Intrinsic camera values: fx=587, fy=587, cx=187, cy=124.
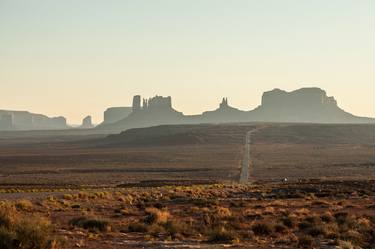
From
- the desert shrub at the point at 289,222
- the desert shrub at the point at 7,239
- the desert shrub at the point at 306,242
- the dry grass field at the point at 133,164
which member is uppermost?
the desert shrub at the point at 7,239

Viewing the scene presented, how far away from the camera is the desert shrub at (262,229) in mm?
19348

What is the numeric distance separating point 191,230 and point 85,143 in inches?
5479

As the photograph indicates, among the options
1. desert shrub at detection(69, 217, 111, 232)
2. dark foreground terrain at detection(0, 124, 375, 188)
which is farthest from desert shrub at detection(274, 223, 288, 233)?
dark foreground terrain at detection(0, 124, 375, 188)

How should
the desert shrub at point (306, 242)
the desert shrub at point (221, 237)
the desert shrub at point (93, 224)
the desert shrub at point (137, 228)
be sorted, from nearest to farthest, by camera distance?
the desert shrub at point (306, 242)
the desert shrub at point (221, 237)
the desert shrub at point (93, 224)
the desert shrub at point (137, 228)

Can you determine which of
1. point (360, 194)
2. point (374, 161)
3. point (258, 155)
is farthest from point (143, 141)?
point (360, 194)

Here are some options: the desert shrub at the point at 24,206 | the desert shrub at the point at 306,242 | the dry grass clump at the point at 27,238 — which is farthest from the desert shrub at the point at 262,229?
the desert shrub at the point at 24,206

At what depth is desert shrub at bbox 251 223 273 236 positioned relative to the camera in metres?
19.3

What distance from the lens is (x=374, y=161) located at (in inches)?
3580

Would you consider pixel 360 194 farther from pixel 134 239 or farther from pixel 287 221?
pixel 134 239

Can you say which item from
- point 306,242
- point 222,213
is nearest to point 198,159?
point 222,213

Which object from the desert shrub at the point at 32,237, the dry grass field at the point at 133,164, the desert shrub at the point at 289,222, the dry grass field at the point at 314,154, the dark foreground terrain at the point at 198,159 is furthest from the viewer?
the dry grass field at the point at 314,154

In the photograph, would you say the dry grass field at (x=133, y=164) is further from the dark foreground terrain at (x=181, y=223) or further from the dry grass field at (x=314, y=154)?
the dark foreground terrain at (x=181, y=223)

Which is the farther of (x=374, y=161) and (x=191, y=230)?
(x=374, y=161)

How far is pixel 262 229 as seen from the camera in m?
19.6
